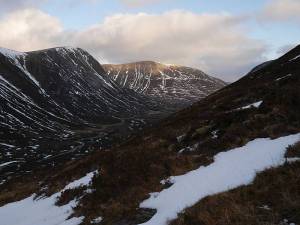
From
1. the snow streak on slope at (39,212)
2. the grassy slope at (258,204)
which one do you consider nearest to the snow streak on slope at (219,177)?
the grassy slope at (258,204)

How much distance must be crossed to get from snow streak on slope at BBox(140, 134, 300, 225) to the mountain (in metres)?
0.04

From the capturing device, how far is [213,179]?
14.8 m

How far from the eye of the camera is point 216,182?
14.3 meters

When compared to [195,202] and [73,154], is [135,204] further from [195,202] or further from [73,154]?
[73,154]

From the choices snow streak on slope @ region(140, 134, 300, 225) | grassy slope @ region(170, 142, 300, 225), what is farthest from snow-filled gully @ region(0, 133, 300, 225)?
grassy slope @ region(170, 142, 300, 225)

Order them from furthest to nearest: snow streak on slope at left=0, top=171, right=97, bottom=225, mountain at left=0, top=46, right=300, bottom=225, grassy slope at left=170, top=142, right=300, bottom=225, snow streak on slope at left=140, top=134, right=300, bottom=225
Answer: snow streak on slope at left=0, top=171, right=97, bottom=225 < snow streak on slope at left=140, top=134, right=300, bottom=225 < mountain at left=0, top=46, right=300, bottom=225 < grassy slope at left=170, top=142, right=300, bottom=225

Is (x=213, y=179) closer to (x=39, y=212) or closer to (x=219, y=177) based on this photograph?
(x=219, y=177)

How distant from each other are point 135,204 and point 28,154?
478 feet

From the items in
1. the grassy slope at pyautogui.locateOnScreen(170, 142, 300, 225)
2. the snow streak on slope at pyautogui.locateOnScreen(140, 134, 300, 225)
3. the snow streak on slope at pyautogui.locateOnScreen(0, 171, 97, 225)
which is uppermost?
the snow streak on slope at pyautogui.locateOnScreen(0, 171, 97, 225)

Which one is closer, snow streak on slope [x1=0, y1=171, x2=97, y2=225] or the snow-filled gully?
the snow-filled gully

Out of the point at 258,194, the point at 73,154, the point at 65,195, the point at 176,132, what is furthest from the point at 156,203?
the point at 73,154

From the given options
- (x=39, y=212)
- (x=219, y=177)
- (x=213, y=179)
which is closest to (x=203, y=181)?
(x=213, y=179)

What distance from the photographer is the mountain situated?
1145cm

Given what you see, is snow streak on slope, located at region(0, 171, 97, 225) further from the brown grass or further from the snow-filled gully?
the brown grass
